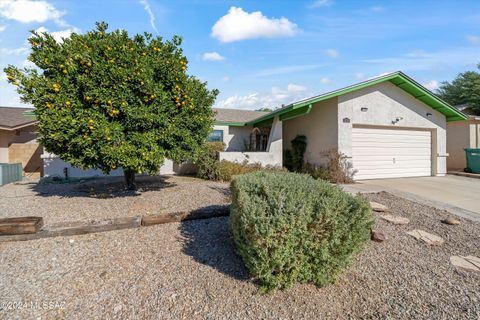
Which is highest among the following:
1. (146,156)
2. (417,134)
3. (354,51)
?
(354,51)

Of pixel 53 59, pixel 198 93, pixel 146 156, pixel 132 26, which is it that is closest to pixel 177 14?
pixel 132 26

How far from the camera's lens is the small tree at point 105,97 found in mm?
4969

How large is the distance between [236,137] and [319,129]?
16.0ft

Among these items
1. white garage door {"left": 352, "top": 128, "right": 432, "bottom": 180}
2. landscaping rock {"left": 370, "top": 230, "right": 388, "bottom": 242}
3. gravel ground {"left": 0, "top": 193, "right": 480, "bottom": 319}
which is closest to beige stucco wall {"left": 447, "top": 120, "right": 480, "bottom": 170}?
white garage door {"left": 352, "top": 128, "right": 432, "bottom": 180}

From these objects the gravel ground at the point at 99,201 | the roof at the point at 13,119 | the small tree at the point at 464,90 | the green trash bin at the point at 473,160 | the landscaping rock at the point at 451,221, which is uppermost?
the small tree at the point at 464,90

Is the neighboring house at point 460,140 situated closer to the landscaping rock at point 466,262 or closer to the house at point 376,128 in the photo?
the house at point 376,128

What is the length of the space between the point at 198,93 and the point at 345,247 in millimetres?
5084

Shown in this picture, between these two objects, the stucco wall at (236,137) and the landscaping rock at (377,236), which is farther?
the stucco wall at (236,137)

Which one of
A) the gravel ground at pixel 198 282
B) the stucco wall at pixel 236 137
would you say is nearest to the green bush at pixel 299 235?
the gravel ground at pixel 198 282

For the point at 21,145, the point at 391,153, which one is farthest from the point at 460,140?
the point at 21,145

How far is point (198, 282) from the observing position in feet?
9.63

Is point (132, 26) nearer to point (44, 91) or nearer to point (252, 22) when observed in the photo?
point (44, 91)

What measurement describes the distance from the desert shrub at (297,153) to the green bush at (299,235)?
8.92 m

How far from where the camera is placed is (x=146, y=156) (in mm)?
5297
